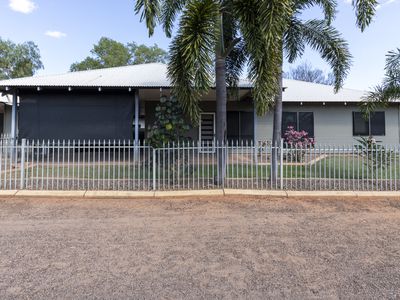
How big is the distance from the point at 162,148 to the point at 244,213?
2.87 m

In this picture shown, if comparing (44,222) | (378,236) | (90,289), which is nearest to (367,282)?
(378,236)

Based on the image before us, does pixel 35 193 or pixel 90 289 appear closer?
pixel 90 289

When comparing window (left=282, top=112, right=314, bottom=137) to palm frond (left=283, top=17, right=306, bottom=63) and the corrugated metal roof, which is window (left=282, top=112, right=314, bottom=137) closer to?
the corrugated metal roof

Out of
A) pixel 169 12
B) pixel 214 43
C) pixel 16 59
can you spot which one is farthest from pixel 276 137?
pixel 16 59

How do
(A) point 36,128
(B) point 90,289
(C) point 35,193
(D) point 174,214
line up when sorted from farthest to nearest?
(A) point 36,128 → (C) point 35,193 → (D) point 174,214 → (B) point 90,289

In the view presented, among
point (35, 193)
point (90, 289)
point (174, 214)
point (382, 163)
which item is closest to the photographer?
point (90, 289)

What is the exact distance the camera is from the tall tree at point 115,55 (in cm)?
4297

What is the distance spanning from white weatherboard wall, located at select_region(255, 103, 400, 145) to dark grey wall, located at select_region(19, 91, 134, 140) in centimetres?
687

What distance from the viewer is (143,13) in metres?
8.37

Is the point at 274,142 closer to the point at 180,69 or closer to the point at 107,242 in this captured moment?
the point at 180,69

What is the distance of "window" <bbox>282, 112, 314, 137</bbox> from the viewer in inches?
672

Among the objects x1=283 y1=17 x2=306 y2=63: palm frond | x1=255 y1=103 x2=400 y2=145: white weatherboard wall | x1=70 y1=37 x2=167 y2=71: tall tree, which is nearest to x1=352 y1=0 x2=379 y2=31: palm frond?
x1=283 y1=17 x2=306 y2=63: palm frond

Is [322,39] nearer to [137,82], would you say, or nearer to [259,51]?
[259,51]

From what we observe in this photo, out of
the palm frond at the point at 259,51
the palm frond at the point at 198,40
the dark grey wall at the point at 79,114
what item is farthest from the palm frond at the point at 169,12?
the dark grey wall at the point at 79,114
